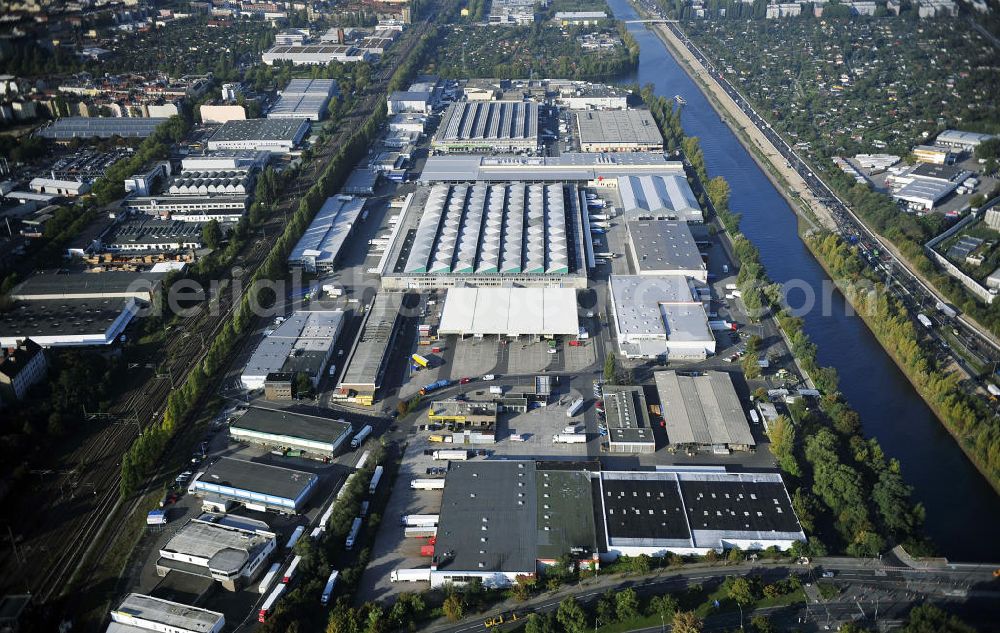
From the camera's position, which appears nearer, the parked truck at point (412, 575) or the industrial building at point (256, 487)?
the parked truck at point (412, 575)

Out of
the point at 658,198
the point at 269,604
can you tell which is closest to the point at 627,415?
the point at 269,604

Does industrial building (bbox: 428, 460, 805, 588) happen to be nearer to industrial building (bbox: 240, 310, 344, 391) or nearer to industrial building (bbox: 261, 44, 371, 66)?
industrial building (bbox: 240, 310, 344, 391)

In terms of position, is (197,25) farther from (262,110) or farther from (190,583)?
(190,583)

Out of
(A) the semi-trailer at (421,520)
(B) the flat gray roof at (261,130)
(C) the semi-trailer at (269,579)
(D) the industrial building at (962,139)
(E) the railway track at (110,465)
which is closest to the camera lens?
(C) the semi-trailer at (269,579)

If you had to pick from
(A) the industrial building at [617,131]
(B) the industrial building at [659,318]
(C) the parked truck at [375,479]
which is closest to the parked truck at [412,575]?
(C) the parked truck at [375,479]

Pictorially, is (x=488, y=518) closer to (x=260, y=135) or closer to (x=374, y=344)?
(x=374, y=344)

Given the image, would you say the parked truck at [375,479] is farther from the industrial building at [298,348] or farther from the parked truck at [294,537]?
the industrial building at [298,348]

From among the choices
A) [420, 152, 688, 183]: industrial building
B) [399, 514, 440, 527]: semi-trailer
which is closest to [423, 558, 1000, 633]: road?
[399, 514, 440, 527]: semi-trailer
